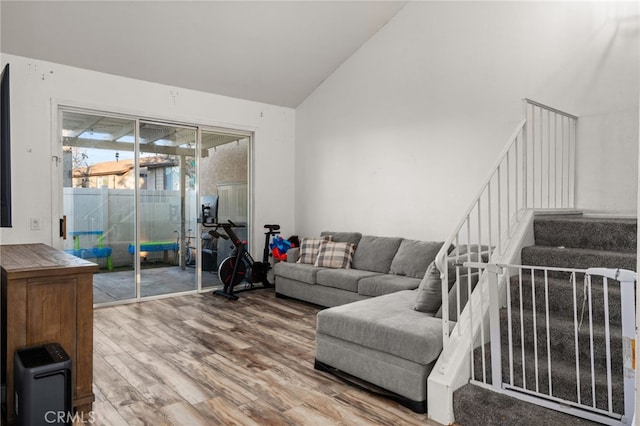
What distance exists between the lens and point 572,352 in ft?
7.73

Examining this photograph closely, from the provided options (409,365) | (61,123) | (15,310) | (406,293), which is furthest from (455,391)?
(61,123)

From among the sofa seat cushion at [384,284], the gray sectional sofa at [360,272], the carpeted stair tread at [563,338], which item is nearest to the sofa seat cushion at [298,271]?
the gray sectional sofa at [360,272]

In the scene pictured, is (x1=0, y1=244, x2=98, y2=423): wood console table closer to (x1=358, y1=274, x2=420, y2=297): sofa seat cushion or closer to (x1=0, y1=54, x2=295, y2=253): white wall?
(x1=0, y1=54, x2=295, y2=253): white wall

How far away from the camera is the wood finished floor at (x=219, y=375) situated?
247 centimetres

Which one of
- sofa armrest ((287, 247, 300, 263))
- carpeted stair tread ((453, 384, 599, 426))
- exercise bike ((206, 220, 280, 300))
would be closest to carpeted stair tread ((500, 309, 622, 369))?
carpeted stair tread ((453, 384, 599, 426))

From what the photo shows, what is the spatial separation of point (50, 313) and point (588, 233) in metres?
3.57

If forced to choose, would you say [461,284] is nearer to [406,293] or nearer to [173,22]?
[406,293]

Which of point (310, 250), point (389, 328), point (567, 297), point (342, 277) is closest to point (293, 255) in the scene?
point (310, 250)

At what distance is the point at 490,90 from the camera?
4383 mm

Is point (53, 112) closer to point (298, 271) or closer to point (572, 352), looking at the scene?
point (298, 271)

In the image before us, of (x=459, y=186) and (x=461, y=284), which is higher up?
(x=459, y=186)

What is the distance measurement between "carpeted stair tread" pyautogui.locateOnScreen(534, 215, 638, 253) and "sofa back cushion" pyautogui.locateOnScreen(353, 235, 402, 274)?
198cm

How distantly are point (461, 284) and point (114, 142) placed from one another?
14.2 ft

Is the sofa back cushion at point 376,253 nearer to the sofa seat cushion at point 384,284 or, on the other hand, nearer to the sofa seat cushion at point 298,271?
the sofa seat cushion at point 384,284
